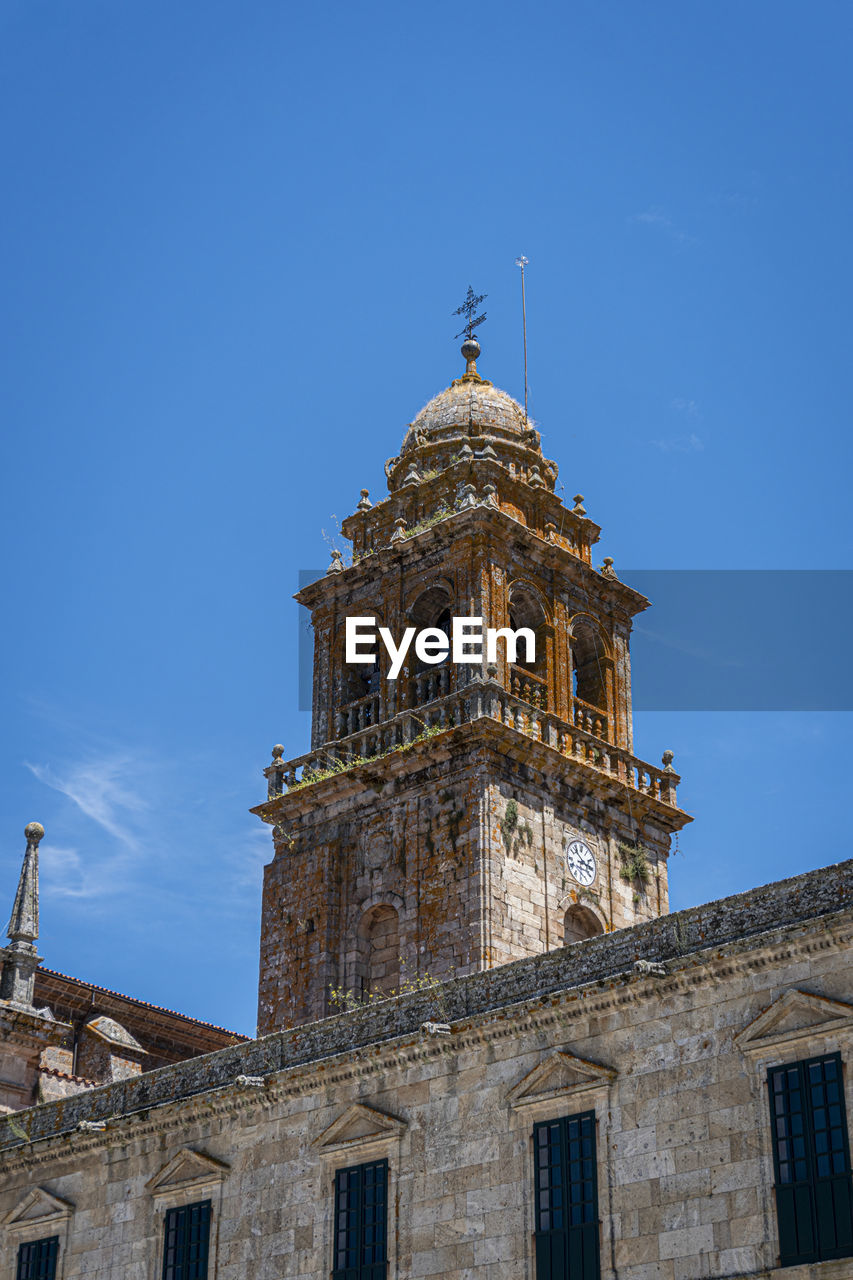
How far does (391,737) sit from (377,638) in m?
3.52

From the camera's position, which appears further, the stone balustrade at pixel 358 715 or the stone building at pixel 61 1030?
the stone balustrade at pixel 358 715

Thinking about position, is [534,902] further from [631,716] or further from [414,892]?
[631,716]

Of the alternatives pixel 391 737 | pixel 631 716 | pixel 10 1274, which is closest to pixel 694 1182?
pixel 10 1274

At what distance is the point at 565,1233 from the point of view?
21.2 meters

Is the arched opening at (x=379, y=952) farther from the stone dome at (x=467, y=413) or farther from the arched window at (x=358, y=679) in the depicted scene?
the stone dome at (x=467, y=413)

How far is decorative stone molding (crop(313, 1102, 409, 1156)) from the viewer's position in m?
23.6

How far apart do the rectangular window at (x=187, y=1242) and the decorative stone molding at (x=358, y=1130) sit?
2415mm

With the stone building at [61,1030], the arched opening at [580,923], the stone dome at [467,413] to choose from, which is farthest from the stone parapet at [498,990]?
the stone dome at [467,413]

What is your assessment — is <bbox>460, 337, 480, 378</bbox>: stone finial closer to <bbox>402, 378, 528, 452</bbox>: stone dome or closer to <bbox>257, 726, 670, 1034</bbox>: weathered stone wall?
<bbox>402, 378, 528, 452</bbox>: stone dome

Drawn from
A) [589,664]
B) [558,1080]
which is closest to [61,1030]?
[589,664]

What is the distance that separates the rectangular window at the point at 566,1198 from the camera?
20938 mm

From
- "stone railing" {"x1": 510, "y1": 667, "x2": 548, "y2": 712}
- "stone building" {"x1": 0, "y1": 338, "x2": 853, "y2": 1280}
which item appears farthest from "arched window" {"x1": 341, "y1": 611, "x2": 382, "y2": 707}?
"stone railing" {"x1": 510, "y1": 667, "x2": 548, "y2": 712}
